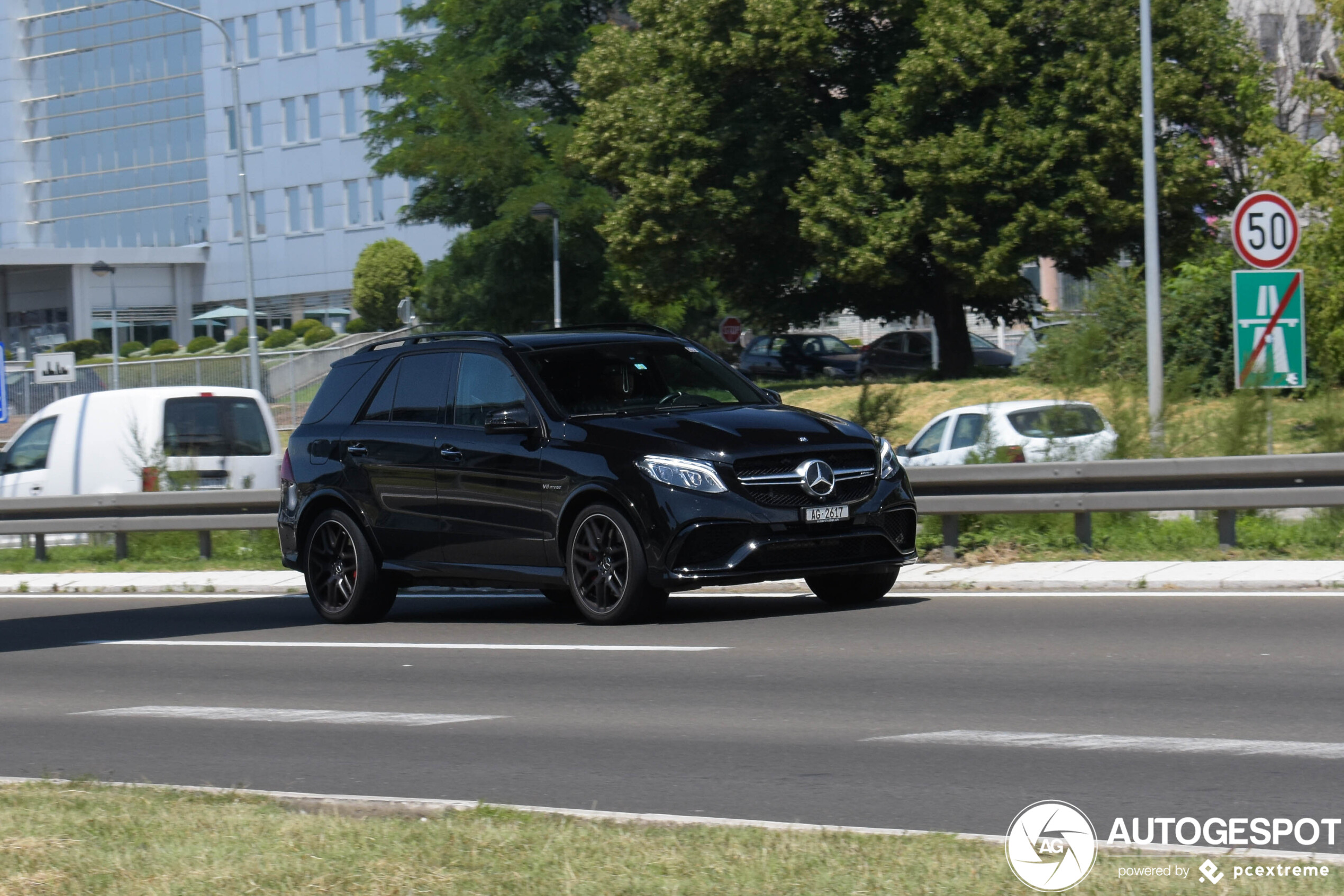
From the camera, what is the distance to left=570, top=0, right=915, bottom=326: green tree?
4106 centimetres

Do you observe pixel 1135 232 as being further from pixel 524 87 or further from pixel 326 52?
pixel 326 52

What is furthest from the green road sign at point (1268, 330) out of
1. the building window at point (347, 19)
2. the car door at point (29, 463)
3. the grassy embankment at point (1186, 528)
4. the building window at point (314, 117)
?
the building window at point (314, 117)

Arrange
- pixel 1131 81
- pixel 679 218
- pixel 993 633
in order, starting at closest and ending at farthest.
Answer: pixel 993 633 → pixel 1131 81 → pixel 679 218

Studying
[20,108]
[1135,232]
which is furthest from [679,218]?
[20,108]

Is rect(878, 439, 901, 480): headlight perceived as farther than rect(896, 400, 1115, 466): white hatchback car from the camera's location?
No

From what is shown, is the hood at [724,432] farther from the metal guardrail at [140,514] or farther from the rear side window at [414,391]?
the metal guardrail at [140,514]

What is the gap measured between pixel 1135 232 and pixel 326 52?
166ft

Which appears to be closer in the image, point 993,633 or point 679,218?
point 993,633

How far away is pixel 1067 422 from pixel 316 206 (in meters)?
71.6

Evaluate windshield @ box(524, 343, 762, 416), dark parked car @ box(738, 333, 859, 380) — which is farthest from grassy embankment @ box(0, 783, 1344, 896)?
dark parked car @ box(738, 333, 859, 380)

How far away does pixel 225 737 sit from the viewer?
8.38 meters

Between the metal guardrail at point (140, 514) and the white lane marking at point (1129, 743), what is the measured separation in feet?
37.7

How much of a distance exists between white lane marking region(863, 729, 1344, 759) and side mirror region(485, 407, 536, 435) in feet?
15.4

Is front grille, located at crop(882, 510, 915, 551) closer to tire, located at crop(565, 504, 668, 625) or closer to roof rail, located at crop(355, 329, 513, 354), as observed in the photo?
tire, located at crop(565, 504, 668, 625)
